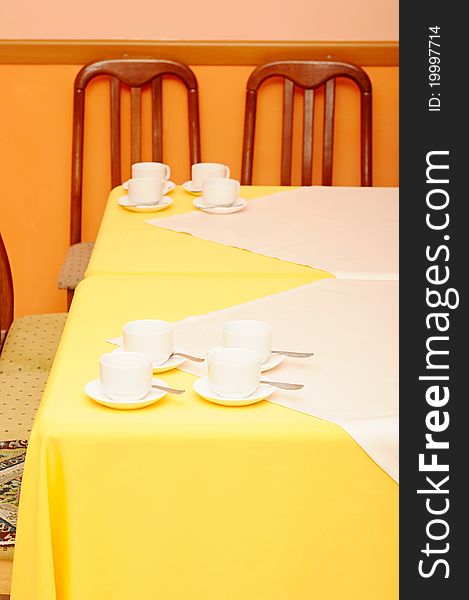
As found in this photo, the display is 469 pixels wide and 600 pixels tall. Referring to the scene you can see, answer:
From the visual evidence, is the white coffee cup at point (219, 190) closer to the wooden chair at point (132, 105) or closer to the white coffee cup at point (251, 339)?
the wooden chair at point (132, 105)

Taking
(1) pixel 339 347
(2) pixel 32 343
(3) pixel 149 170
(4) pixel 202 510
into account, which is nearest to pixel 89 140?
(3) pixel 149 170

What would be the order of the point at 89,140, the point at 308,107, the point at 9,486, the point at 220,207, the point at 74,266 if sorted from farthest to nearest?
the point at 89,140 → the point at 308,107 → the point at 74,266 → the point at 220,207 → the point at 9,486

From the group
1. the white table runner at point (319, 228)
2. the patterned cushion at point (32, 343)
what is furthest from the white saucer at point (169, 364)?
the patterned cushion at point (32, 343)

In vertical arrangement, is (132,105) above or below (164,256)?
above

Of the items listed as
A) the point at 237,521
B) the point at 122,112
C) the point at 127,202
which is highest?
the point at 122,112

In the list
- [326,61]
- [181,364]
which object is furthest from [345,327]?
[326,61]

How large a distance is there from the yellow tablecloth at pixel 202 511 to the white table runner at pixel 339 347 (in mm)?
42

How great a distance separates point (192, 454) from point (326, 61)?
2080 millimetres

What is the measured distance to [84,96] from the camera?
3105mm

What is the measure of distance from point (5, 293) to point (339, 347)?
1.05 meters

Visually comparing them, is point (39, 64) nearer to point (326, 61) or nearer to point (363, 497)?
point (326, 61)

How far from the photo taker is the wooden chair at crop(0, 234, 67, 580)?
157 centimetres

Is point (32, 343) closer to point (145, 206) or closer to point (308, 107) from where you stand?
point (145, 206)

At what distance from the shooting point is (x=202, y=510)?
1220 mm
